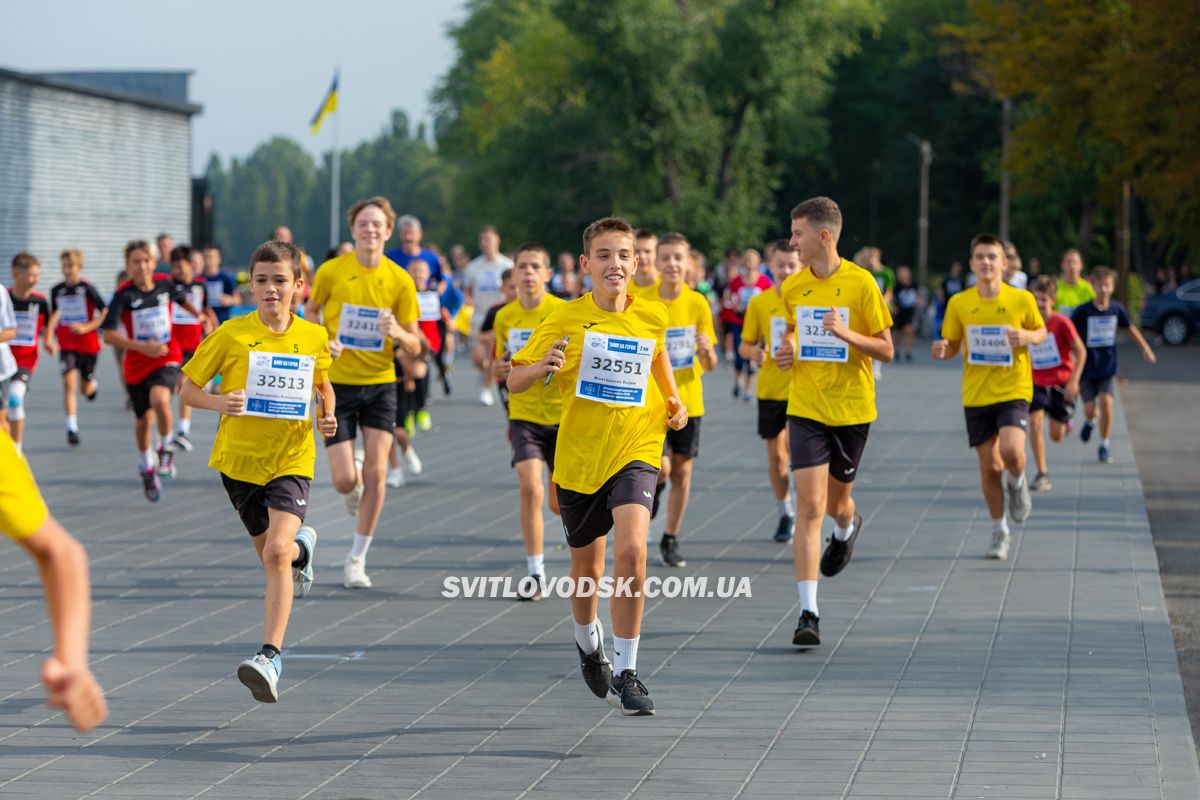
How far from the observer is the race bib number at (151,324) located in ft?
47.5

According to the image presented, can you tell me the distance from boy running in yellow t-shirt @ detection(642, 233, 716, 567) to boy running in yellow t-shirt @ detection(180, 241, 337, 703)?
3.30 m

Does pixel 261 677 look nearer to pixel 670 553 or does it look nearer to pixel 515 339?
pixel 515 339

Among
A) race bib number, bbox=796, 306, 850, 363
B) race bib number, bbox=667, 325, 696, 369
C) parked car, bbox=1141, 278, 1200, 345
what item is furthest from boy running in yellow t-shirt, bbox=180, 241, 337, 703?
parked car, bbox=1141, 278, 1200, 345

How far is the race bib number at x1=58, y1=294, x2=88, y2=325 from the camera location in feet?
59.0

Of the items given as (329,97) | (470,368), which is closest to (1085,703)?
(470,368)

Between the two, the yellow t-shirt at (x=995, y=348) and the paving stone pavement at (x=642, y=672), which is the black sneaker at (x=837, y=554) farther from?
the yellow t-shirt at (x=995, y=348)

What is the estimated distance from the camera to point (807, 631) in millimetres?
8102

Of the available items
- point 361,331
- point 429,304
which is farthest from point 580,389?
point 429,304

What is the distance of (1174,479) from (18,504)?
13148 mm

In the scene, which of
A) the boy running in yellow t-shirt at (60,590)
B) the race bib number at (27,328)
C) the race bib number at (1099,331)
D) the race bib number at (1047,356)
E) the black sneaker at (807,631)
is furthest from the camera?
the race bib number at (1099,331)

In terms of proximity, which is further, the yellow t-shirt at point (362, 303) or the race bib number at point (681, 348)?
the race bib number at point (681, 348)

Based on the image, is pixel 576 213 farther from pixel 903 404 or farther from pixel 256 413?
pixel 256 413

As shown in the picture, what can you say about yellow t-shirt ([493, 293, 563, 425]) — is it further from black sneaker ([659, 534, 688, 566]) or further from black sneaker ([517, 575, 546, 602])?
black sneaker ([659, 534, 688, 566])

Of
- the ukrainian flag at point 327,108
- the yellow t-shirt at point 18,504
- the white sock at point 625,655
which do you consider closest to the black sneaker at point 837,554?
the white sock at point 625,655
